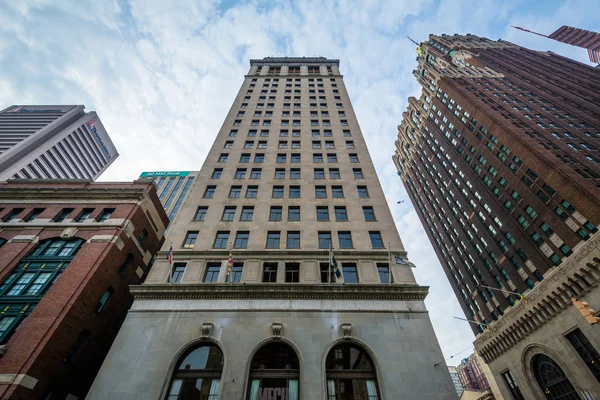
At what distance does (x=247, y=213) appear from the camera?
29.2m

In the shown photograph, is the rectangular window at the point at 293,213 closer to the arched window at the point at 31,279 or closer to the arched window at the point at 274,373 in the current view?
the arched window at the point at 274,373

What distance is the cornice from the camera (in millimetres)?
21484

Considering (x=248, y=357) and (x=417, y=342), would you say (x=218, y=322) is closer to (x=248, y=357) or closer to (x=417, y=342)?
(x=248, y=357)

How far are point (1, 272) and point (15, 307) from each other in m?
4.24

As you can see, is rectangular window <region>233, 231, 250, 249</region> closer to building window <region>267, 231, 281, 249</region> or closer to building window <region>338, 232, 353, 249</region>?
building window <region>267, 231, 281, 249</region>

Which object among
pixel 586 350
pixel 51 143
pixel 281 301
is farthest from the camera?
pixel 51 143

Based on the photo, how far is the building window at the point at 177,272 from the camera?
931 inches

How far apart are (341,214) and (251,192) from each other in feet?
33.2

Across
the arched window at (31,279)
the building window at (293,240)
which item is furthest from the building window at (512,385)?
the arched window at (31,279)

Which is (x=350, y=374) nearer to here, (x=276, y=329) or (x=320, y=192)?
(x=276, y=329)

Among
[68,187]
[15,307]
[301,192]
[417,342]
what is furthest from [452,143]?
→ [15,307]

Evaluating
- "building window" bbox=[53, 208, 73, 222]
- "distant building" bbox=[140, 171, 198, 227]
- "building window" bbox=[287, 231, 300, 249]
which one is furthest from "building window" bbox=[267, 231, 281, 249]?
"distant building" bbox=[140, 171, 198, 227]

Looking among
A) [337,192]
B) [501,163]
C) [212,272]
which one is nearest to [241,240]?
[212,272]

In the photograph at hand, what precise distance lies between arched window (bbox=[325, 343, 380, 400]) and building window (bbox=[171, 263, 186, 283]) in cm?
1328
